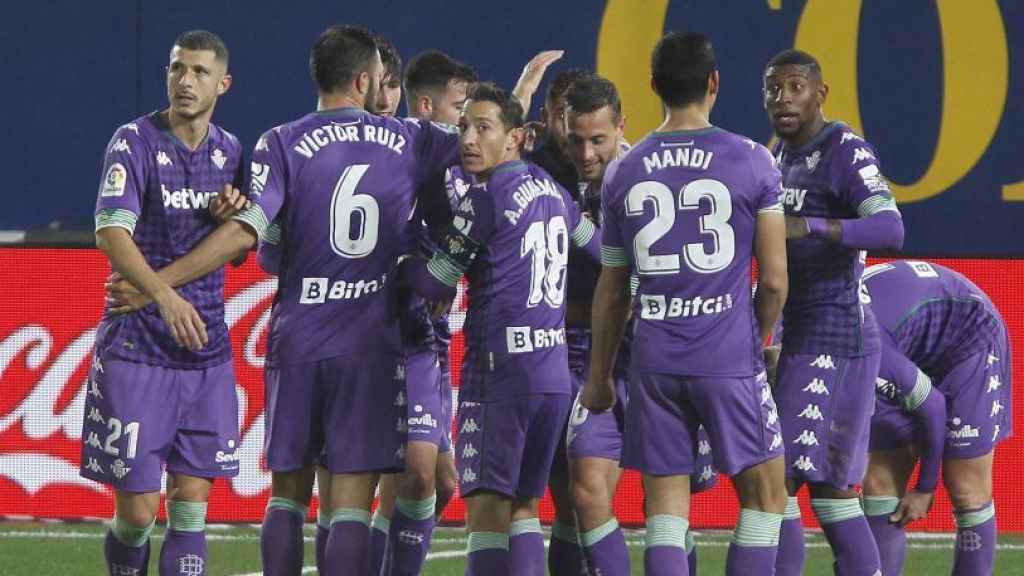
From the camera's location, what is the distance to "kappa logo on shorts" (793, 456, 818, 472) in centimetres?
→ 646

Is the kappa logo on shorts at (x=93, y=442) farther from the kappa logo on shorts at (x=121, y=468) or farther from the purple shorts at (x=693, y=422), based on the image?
the purple shorts at (x=693, y=422)

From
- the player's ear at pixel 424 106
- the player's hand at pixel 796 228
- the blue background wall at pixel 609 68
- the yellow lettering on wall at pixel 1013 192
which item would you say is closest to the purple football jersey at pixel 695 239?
the player's hand at pixel 796 228

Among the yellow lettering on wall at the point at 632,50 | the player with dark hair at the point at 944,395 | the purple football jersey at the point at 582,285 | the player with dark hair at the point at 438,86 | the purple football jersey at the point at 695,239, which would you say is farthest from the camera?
the yellow lettering on wall at the point at 632,50

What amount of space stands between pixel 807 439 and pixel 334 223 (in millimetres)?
1808

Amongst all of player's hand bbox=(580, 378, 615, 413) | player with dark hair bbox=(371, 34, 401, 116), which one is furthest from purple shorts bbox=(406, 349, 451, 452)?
player's hand bbox=(580, 378, 615, 413)

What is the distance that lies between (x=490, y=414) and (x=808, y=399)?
1.20m

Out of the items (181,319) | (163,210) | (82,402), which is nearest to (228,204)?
(163,210)

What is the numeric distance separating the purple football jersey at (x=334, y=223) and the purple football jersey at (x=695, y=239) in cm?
78

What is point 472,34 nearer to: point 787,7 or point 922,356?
point 787,7

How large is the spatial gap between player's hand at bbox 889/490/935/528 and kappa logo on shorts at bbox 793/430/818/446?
66cm

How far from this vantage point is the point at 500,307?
6.09 metres

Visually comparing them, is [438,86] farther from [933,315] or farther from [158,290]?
[933,315]

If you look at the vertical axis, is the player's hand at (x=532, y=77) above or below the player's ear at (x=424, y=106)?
above

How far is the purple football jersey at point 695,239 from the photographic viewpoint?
18.7 feet
